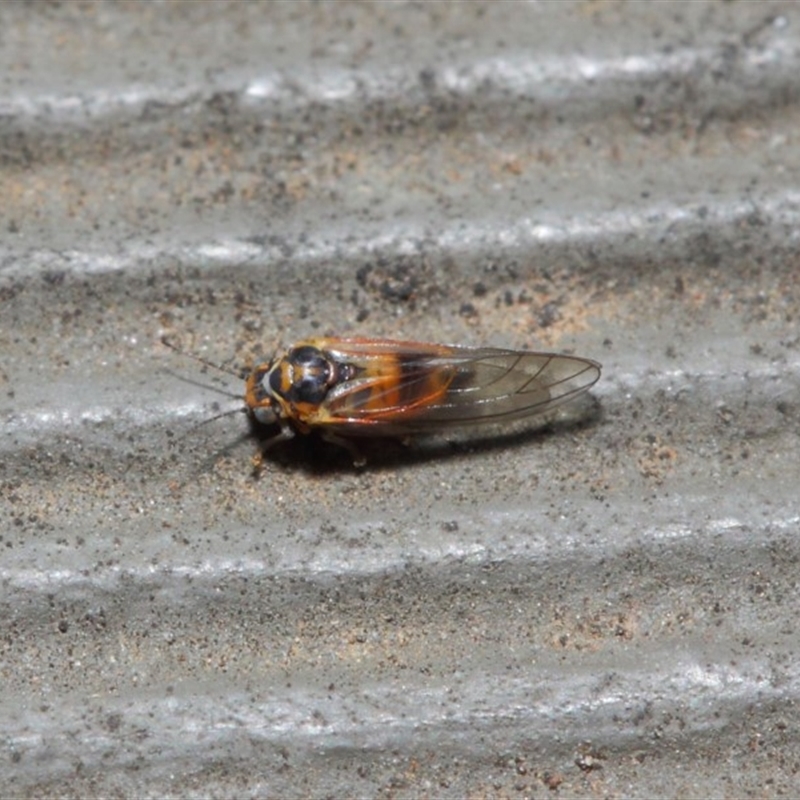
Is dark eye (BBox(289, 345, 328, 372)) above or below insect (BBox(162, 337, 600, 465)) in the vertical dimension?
above

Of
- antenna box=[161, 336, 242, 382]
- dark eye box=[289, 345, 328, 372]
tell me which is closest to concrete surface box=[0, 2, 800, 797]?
antenna box=[161, 336, 242, 382]

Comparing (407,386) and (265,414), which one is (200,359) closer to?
(265,414)

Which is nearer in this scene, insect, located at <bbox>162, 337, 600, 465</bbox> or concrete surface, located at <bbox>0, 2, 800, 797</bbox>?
concrete surface, located at <bbox>0, 2, 800, 797</bbox>

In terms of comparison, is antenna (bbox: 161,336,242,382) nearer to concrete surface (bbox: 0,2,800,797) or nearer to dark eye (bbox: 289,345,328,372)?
concrete surface (bbox: 0,2,800,797)

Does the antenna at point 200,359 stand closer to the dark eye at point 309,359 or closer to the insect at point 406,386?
the insect at point 406,386

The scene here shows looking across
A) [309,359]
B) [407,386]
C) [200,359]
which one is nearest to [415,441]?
[407,386]

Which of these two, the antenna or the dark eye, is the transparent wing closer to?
the dark eye

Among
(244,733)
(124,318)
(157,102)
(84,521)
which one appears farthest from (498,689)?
(157,102)
